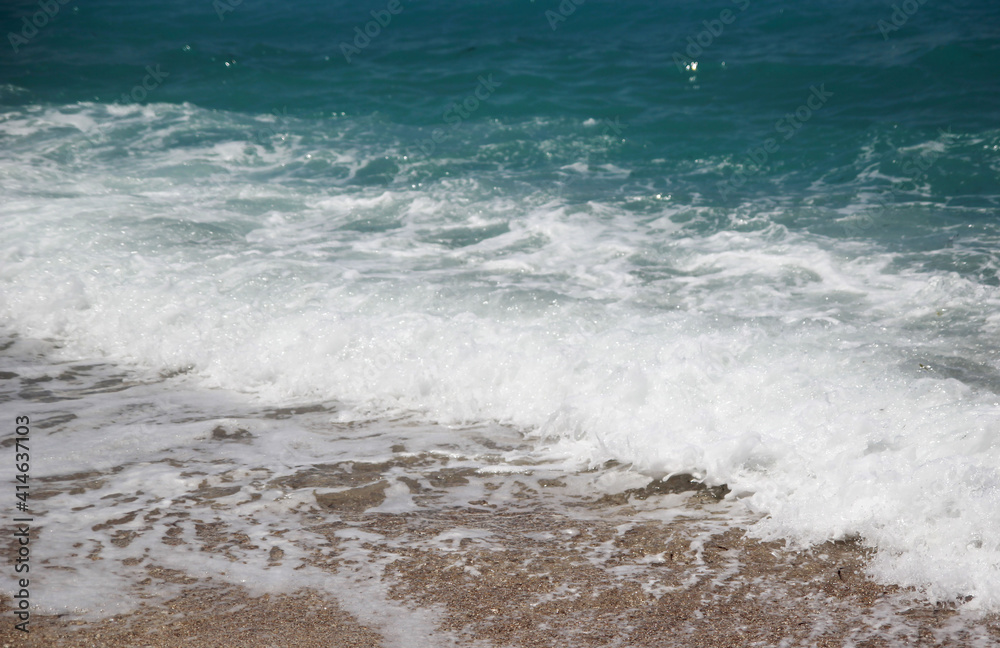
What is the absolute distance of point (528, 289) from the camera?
7141mm

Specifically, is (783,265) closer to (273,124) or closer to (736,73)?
(736,73)

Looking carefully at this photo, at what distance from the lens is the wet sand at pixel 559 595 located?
320cm

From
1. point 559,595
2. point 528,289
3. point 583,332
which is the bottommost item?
point 559,595

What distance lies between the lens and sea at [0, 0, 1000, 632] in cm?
436

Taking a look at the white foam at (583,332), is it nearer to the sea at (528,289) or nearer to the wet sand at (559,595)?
the sea at (528,289)

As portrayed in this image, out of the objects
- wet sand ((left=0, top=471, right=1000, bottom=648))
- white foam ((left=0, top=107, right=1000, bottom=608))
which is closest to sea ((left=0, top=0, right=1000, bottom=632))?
white foam ((left=0, top=107, right=1000, bottom=608))

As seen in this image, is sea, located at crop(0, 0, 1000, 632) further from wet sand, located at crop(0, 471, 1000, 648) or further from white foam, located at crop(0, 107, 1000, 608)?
wet sand, located at crop(0, 471, 1000, 648)

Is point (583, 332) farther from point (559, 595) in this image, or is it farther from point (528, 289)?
point (559, 595)

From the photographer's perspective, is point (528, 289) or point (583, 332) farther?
point (528, 289)

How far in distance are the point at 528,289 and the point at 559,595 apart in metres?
3.94

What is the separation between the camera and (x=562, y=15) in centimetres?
1884

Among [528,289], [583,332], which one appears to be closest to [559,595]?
[583,332]

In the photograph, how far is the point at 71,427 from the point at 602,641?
3.84 m

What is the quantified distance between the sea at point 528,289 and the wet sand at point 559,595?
17cm
